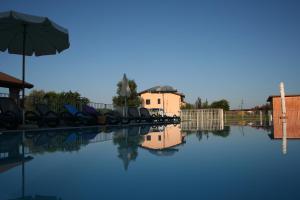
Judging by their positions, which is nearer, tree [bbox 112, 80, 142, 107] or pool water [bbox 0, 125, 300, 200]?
pool water [bbox 0, 125, 300, 200]

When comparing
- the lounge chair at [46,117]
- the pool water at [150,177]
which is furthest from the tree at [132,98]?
the pool water at [150,177]

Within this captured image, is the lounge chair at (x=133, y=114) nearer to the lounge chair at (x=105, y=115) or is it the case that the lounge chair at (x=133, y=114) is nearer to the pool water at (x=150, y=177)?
the lounge chair at (x=105, y=115)

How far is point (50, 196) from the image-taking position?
5.40ft

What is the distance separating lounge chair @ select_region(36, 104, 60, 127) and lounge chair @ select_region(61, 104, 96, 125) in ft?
1.79

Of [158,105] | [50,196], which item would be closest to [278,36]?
[50,196]

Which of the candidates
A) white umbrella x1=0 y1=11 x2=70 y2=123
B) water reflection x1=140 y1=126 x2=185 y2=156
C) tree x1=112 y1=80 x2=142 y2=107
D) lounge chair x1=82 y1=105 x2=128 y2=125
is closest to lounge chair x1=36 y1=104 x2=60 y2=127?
white umbrella x1=0 y1=11 x2=70 y2=123

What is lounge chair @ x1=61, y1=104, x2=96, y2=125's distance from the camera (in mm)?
9461

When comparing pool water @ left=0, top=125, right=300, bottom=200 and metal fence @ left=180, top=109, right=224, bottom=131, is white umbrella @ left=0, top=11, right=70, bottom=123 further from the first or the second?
metal fence @ left=180, top=109, right=224, bottom=131

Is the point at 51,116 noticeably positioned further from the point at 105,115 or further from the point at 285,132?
the point at 285,132

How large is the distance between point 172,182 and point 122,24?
51.1 ft

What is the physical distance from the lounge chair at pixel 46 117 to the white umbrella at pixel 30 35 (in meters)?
1.00

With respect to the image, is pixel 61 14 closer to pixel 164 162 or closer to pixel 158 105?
pixel 164 162

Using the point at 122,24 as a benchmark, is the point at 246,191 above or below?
below

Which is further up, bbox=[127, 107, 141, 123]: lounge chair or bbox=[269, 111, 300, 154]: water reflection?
bbox=[127, 107, 141, 123]: lounge chair
